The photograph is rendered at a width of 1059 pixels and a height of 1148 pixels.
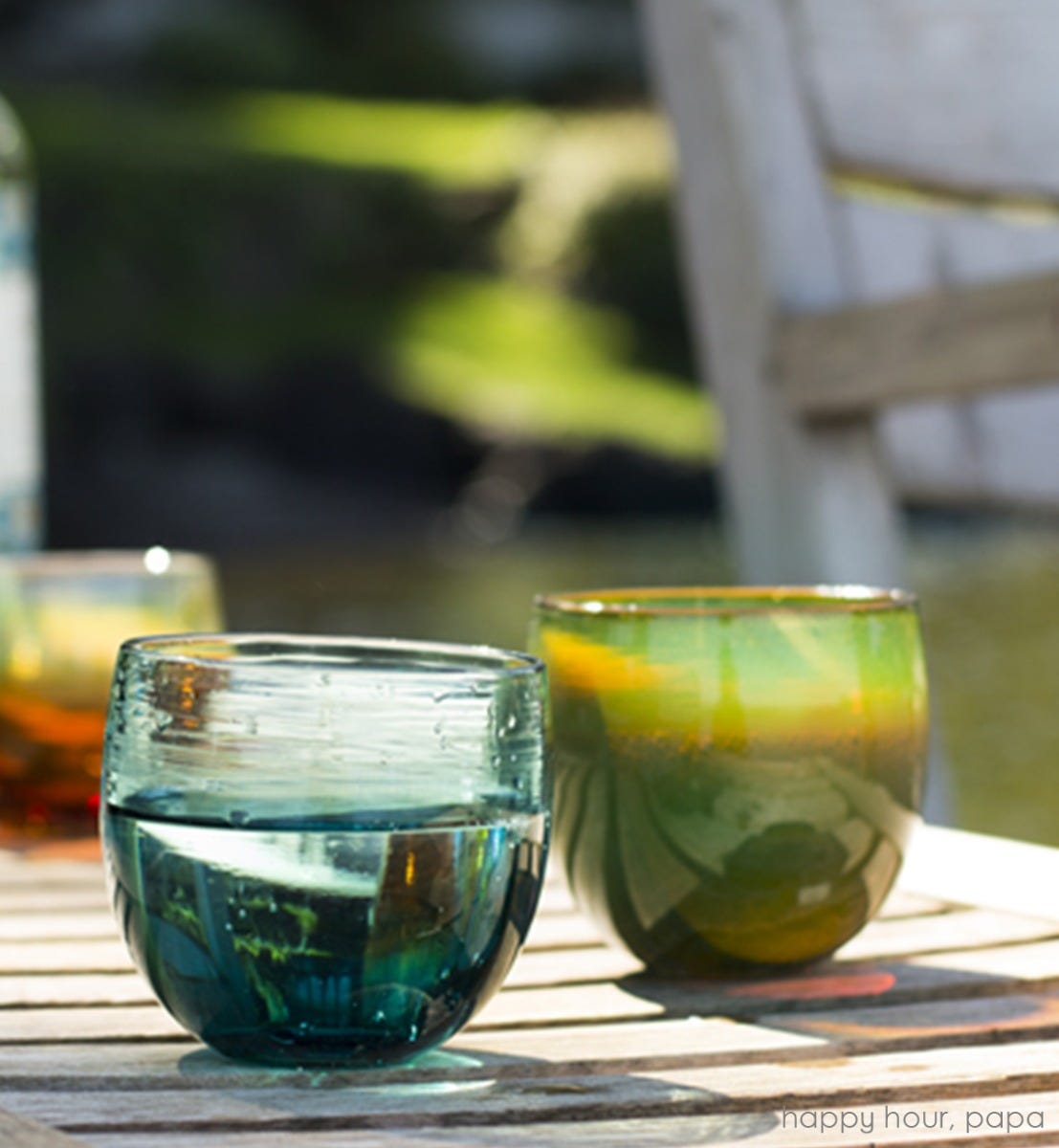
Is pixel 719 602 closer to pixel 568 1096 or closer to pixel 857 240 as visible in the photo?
pixel 568 1096

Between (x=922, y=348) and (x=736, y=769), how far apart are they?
490 mm

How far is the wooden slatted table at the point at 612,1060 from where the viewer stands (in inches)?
15.1

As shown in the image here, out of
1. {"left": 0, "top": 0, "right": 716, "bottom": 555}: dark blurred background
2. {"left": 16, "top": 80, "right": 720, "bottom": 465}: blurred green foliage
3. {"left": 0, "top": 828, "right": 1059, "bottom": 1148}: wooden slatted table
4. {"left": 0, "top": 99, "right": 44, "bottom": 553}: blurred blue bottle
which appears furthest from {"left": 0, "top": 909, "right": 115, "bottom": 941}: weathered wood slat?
{"left": 16, "top": 80, "right": 720, "bottom": 465}: blurred green foliage

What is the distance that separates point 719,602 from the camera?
1.80ft

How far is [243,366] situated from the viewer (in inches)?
290

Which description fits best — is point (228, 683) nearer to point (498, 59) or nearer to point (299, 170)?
point (299, 170)

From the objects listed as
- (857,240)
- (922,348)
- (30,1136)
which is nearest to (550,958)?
(30,1136)

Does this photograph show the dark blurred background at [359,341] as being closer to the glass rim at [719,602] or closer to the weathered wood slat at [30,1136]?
the glass rim at [719,602]

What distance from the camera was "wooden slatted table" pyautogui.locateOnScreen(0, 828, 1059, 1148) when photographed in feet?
1.26

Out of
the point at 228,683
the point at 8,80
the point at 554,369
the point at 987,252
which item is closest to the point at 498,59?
the point at 8,80

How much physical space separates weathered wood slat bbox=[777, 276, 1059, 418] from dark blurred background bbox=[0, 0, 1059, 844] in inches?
140

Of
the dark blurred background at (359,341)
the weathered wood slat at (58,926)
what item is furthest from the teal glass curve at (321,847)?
the dark blurred background at (359,341)

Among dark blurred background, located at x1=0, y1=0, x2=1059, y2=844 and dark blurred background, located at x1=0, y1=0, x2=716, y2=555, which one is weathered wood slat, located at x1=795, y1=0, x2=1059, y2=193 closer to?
dark blurred background, located at x1=0, y1=0, x2=1059, y2=844

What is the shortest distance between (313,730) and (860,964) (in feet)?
0.62
